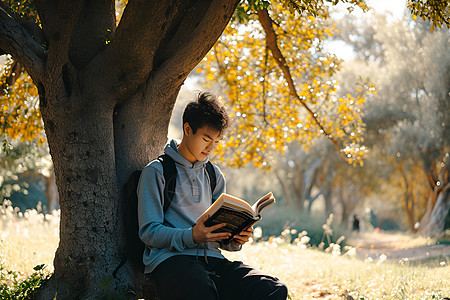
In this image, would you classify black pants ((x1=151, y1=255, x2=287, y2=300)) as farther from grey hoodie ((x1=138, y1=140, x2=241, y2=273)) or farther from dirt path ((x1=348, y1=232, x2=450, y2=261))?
dirt path ((x1=348, y1=232, x2=450, y2=261))

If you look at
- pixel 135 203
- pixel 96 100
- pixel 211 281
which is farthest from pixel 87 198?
pixel 211 281

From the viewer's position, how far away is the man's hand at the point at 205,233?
3.09 m

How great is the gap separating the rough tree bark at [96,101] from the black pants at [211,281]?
2.25 feet

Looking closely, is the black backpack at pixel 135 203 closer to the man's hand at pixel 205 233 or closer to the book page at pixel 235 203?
the man's hand at pixel 205 233

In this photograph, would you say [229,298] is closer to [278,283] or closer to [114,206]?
[278,283]

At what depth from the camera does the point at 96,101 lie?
3.89 metres

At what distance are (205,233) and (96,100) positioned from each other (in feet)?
5.25

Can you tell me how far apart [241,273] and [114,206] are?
1234 mm

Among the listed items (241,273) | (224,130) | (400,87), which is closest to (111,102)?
(224,130)

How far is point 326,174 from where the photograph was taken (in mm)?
29078

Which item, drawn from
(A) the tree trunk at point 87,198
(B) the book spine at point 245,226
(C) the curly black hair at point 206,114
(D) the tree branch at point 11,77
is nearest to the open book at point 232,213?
(B) the book spine at point 245,226

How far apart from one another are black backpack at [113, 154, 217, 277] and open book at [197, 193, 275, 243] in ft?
1.58

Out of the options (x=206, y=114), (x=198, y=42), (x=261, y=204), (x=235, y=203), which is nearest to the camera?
(x=235, y=203)

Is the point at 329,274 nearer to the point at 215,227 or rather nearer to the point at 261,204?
the point at 261,204
